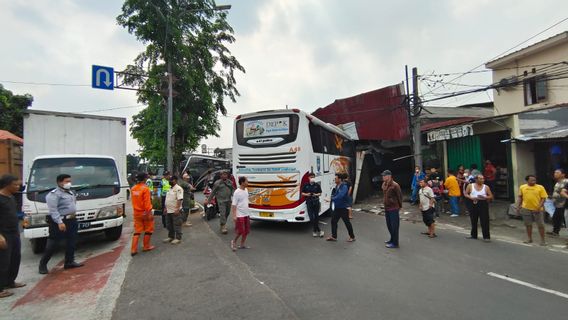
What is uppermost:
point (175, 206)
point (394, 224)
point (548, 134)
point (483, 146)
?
point (548, 134)

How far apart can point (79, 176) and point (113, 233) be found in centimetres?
168

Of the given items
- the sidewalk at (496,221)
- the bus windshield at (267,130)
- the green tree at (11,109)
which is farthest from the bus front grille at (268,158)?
the green tree at (11,109)

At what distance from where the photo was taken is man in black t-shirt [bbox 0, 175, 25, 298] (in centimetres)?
480

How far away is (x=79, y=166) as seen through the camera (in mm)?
7922

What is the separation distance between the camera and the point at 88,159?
812 cm

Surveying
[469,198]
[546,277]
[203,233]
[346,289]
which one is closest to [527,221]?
[469,198]

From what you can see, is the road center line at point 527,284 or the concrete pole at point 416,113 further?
the concrete pole at point 416,113

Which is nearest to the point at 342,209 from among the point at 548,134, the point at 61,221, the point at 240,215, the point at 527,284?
the point at 240,215

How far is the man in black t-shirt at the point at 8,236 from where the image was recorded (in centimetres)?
480

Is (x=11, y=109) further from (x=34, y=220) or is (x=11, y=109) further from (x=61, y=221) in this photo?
(x=61, y=221)

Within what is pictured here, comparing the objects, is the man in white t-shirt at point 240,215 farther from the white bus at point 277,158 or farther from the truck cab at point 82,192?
the truck cab at point 82,192

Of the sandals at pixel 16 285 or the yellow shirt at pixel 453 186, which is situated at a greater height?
the yellow shirt at pixel 453 186

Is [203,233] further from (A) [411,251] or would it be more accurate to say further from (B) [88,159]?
(A) [411,251]

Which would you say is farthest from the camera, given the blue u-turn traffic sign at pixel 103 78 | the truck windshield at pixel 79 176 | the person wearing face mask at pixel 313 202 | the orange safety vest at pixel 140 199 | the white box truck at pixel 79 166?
the blue u-turn traffic sign at pixel 103 78
